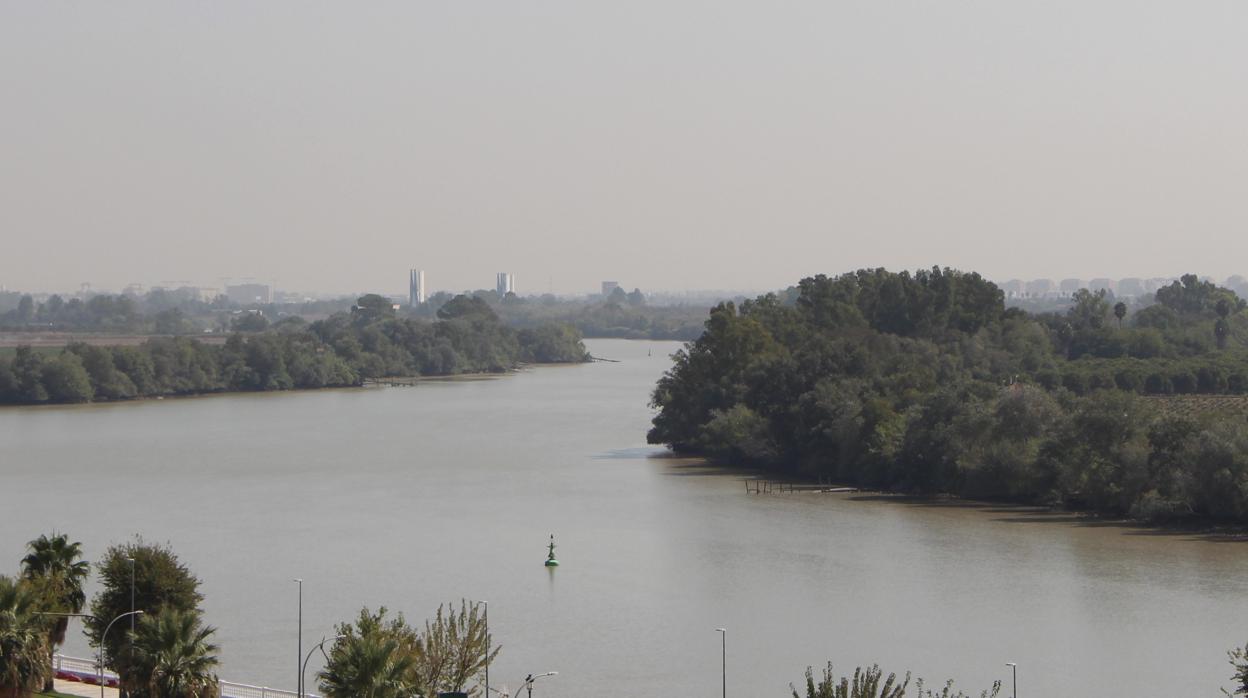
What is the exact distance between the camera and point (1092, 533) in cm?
4188

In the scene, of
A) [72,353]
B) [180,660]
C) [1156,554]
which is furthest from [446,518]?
[72,353]

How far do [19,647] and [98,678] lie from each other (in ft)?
11.9

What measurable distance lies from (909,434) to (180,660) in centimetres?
3358

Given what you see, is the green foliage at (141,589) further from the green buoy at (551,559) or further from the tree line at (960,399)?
the tree line at (960,399)

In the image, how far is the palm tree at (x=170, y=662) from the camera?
67.7 feet

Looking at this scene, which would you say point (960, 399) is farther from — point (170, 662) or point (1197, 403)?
point (170, 662)

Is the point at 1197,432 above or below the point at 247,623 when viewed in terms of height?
above

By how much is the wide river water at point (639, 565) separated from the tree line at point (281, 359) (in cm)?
2930

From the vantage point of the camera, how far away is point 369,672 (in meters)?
18.8

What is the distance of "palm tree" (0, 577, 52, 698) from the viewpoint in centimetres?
2125

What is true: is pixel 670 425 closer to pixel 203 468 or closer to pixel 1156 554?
pixel 203 468

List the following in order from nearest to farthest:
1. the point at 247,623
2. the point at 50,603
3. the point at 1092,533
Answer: the point at 50,603
the point at 247,623
the point at 1092,533

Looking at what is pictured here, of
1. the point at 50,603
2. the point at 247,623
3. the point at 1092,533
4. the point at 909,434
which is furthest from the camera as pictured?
the point at 909,434

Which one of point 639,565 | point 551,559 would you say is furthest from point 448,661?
point 639,565
